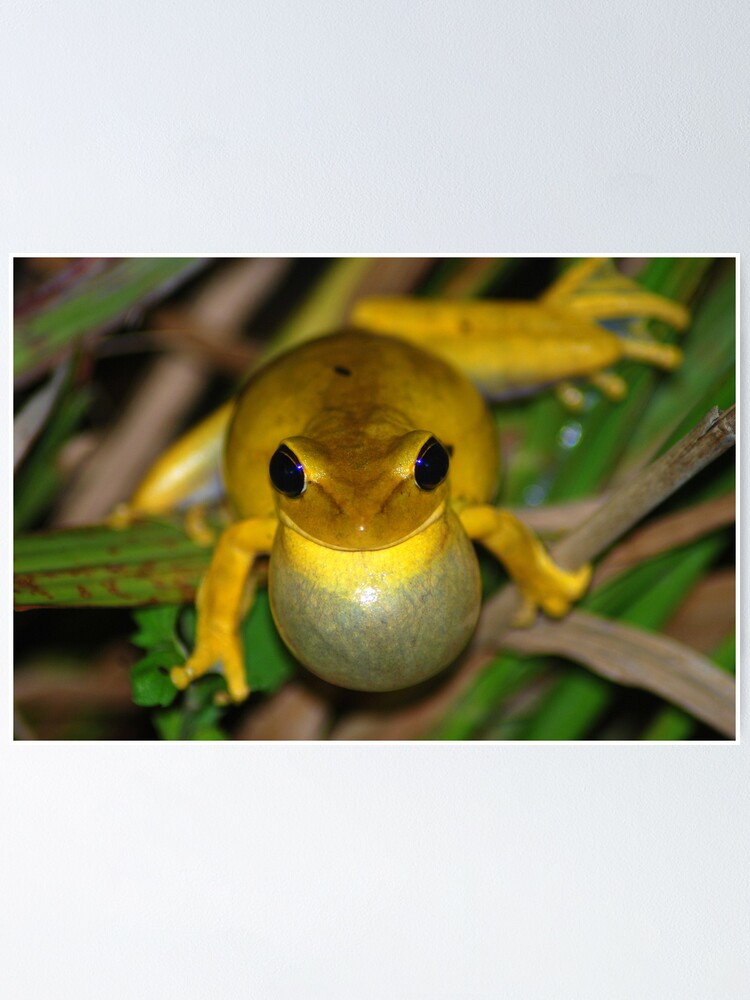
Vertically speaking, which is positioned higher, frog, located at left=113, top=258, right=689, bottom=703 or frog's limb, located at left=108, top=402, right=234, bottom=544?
frog, located at left=113, top=258, right=689, bottom=703

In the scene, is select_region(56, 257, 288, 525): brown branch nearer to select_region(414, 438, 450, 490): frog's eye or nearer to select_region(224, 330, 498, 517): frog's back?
select_region(224, 330, 498, 517): frog's back

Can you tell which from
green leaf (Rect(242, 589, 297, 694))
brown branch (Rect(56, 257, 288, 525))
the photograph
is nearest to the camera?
the photograph

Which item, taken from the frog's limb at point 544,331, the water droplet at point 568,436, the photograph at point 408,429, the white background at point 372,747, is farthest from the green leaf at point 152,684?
the water droplet at point 568,436

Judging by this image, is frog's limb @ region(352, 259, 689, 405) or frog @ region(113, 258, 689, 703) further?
frog's limb @ region(352, 259, 689, 405)

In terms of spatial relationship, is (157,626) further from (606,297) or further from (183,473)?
(606,297)

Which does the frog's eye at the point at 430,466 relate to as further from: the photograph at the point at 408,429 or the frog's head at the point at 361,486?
the photograph at the point at 408,429

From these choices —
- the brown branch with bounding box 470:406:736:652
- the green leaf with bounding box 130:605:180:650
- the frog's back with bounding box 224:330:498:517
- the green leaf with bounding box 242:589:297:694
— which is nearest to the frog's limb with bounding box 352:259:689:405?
the frog's back with bounding box 224:330:498:517

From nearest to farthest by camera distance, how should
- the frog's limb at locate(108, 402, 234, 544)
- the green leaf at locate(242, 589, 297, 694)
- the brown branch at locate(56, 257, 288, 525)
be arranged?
the green leaf at locate(242, 589, 297, 694) → the frog's limb at locate(108, 402, 234, 544) → the brown branch at locate(56, 257, 288, 525)
